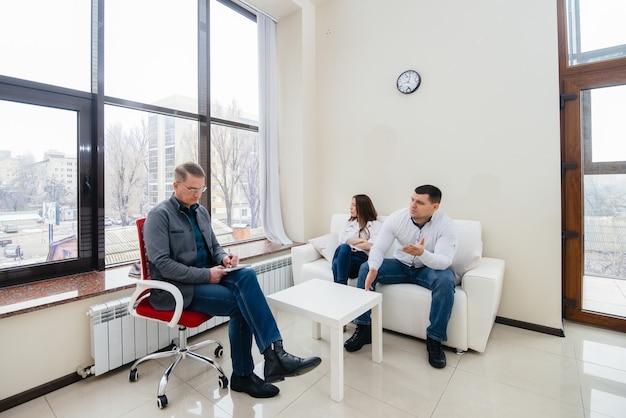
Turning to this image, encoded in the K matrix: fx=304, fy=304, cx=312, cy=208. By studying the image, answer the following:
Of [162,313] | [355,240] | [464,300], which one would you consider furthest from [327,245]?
[162,313]

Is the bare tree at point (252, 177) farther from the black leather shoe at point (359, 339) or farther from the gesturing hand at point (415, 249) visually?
the gesturing hand at point (415, 249)

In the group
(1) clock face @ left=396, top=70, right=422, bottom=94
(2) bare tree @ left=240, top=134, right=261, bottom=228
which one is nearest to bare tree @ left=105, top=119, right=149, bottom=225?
(2) bare tree @ left=240, top=134, right=261, bottom=228

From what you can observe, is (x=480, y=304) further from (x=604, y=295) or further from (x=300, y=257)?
(x=300, y=257)

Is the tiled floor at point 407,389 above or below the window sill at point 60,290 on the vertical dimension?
below

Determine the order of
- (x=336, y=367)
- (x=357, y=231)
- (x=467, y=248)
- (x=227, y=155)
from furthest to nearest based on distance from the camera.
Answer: (x=227, y=155)
(x=357, y=231)
(x=467, y=248)
(x=336, y=367)

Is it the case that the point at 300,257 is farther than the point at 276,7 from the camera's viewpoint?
No

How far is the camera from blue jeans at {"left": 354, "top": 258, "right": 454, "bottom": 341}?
215cm

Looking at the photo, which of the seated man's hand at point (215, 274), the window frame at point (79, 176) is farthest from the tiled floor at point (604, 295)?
the window frame at point (79, 176)

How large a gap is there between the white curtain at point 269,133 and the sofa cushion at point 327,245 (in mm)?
589

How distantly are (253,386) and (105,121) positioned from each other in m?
2.37

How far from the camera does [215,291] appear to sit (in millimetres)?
1836

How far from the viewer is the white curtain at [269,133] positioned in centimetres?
365

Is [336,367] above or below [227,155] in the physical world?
below

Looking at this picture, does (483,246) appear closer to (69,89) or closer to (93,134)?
(93,134)
